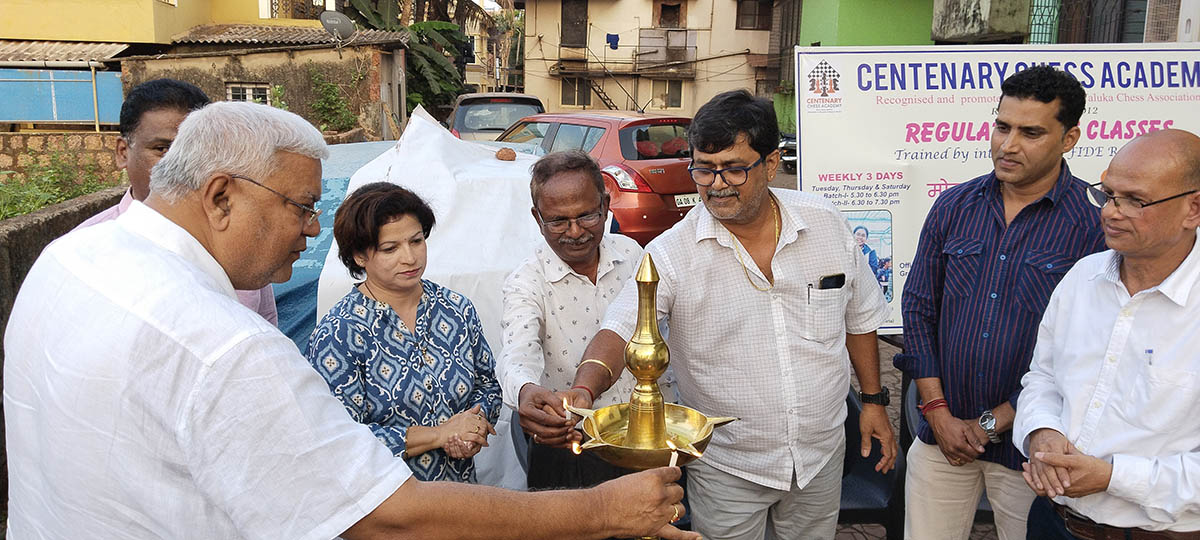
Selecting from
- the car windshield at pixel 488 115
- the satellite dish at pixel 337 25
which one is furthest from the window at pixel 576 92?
the car windshield at pixel 488 115

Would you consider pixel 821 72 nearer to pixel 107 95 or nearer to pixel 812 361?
pixel 812 361

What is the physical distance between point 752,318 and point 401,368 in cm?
101

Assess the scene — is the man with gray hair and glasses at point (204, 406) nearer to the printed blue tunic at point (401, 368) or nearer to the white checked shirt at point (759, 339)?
the printed blue tunic at point (401, 368)

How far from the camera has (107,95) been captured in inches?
590

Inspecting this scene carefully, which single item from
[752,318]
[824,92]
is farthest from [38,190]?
[752,318]

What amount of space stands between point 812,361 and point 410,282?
120 centimetres

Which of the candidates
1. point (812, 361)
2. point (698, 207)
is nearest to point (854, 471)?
point (812, 361)

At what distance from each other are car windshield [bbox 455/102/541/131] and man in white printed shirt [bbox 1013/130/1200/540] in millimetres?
10635

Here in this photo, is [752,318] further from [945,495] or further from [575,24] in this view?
[575,24]

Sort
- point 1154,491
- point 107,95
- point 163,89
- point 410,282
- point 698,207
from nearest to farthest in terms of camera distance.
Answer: point 1154,491 → point 410,282 → point 698,207 → point 163,89 → point 107,95

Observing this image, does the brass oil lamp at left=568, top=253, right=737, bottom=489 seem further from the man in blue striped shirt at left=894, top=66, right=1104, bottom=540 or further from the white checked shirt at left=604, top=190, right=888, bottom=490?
the man in blue striped shirt at left=894, top=66, right=1104, bottom=540

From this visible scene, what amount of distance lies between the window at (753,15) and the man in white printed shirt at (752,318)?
28.1 metres

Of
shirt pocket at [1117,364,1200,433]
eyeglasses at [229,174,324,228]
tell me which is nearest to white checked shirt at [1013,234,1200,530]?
shirt pocket at [1117,364,1200,433]

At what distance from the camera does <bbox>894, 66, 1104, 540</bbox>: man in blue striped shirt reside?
2.40 metres
